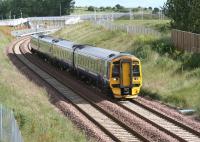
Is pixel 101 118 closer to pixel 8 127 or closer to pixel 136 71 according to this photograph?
pixel 136 71

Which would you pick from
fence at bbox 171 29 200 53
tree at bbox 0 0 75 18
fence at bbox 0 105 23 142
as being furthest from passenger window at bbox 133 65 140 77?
tree at bbox 0 0 75 18

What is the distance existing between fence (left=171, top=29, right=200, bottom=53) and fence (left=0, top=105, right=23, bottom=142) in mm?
24634

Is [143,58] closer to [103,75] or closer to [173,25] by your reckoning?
[173,25]

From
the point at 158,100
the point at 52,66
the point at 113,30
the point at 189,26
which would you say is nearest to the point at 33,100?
the point at 158,100

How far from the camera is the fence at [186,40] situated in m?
37.0

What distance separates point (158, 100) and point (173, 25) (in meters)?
16.1

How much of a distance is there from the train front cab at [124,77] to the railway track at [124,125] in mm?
609

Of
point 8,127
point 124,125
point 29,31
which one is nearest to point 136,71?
point 124,125

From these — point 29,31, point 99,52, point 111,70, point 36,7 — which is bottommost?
point 29,31

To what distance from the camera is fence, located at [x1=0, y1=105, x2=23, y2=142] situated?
12602 mm

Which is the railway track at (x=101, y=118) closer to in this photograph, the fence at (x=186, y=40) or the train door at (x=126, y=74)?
the train door at (x=126, y=74)

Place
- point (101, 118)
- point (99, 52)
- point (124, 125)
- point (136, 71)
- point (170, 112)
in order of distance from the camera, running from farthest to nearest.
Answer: point (99, 52) < point (136, 71) < point (170, 112) < point (101, 118) < point (124, 125)

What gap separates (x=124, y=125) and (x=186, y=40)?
18.2m

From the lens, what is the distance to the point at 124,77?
94.7 feet
